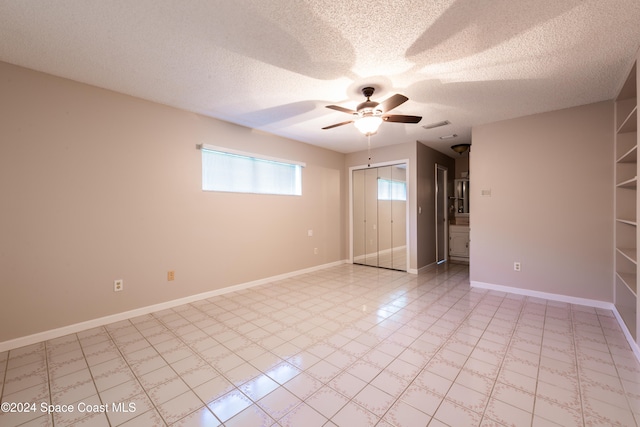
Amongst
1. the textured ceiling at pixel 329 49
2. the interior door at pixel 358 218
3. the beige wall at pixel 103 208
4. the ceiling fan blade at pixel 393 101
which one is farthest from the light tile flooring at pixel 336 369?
the interior door at pixel 358 218

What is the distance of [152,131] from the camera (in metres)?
3.11

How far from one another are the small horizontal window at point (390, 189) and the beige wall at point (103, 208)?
2721 mm

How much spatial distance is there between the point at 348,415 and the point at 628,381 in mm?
2040

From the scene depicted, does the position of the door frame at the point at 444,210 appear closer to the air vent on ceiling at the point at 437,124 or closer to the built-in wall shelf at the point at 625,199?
the air vent on ceiling at the point at 437,124

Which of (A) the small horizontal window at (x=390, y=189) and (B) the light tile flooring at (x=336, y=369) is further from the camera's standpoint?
(A) the small horizontal window at (x=390, y=189)

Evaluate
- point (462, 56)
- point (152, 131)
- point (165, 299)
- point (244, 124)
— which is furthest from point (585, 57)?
point (165, 299)

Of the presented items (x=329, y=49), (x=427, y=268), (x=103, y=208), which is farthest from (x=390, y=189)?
(x=103, y=208)

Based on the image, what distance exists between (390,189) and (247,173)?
3.00 meters

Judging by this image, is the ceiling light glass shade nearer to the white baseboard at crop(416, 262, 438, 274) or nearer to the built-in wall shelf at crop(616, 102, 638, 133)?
the built-in wall shelf at crop(616, 102, 638, 133)

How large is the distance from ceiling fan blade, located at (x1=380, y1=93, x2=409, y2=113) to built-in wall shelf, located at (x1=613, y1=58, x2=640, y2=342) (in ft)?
8.20

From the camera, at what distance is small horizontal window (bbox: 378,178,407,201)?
545cm

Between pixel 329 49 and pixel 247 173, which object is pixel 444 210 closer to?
pixel 247 173

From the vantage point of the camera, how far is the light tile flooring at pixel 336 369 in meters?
1.54

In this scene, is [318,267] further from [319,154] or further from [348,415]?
[348,415]
